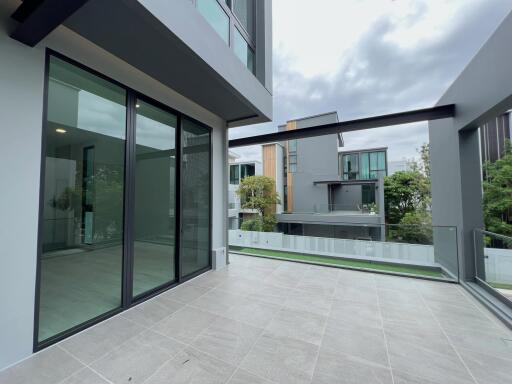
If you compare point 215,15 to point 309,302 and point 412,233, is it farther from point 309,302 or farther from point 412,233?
point 412,233

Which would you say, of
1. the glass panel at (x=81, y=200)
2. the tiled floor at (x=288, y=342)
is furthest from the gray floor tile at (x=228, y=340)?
the glass panel at (x=81, y=200)

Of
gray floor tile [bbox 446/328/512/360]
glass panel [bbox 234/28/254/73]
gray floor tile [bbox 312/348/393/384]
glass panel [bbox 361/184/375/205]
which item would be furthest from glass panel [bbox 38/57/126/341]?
glass panel [bbox 361/184/375/205]

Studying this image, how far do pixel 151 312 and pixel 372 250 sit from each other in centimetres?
439

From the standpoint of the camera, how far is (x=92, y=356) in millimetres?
1916

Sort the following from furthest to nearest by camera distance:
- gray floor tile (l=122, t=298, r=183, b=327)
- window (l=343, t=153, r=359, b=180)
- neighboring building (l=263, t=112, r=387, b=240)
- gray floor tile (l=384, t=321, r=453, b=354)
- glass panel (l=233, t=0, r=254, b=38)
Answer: window (l=343, t=153, r=359, b=180)
neighboring building (l=263, t=112, r=387, b=240)
glass panel (l=233, t=0, r=254, b=38)
gray floor tile (l=122, t=298, r=183, b=327)
gray floor tile (l=384, t=321, r=453, b=354)

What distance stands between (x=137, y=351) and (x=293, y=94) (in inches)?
411

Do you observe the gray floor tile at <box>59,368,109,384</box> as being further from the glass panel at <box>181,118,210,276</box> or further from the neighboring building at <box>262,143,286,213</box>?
the neighboring building at <box>262,143,286,213</box>

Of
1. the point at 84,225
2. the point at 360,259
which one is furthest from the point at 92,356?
the point at 360,259

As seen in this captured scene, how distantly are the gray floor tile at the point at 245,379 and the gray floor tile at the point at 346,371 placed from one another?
423 mm

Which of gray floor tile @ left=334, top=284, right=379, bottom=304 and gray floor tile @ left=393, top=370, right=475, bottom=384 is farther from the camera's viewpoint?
gray floor tile @ left=334, top=284, right=379, bottom=304

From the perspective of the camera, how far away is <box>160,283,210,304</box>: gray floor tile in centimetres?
312

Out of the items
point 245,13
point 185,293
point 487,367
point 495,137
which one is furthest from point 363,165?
point 185,293

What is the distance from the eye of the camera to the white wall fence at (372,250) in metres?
3.09

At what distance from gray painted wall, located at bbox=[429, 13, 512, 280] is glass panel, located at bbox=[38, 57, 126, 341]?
4.73 meters
